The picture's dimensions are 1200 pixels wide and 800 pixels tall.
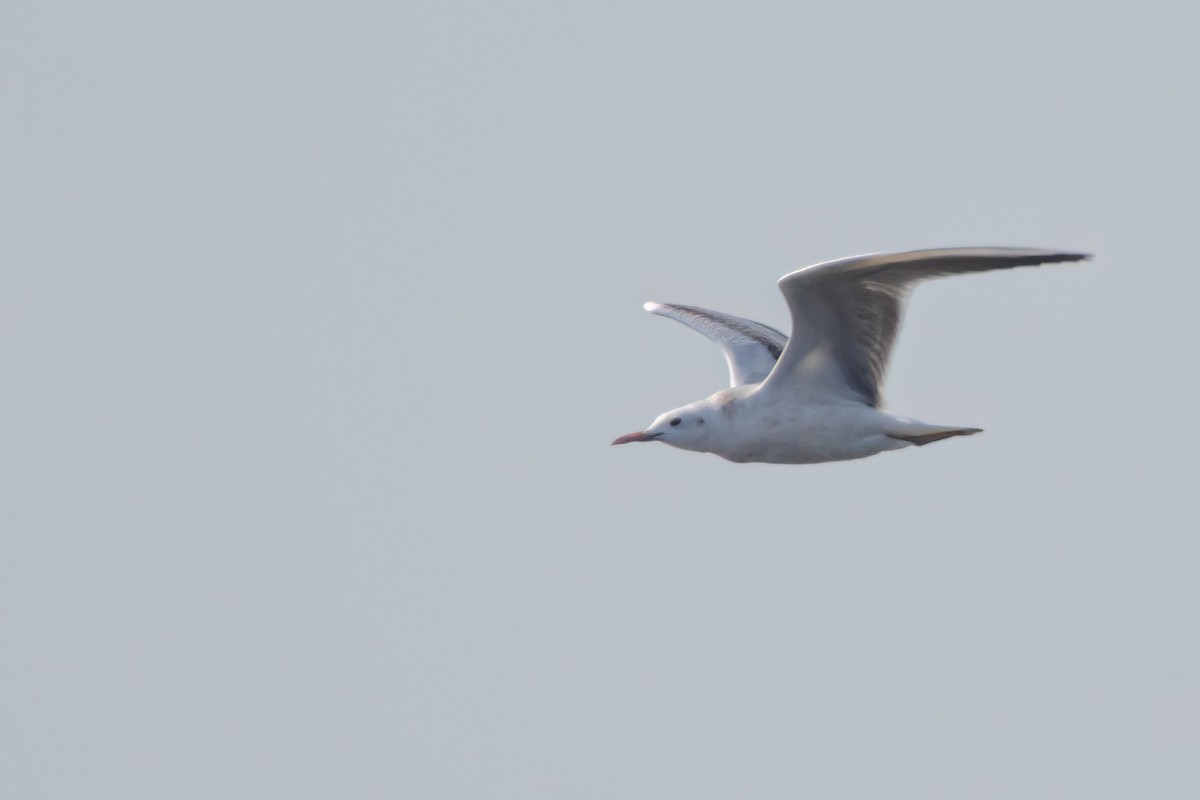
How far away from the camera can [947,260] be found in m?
12.0

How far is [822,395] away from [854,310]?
2.81ft

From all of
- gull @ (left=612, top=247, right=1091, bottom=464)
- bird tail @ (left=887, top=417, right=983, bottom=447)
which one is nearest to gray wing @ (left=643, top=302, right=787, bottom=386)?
gull @ (left=612, top=247, right=1091, bottom=464)

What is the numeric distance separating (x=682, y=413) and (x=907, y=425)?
172 cm

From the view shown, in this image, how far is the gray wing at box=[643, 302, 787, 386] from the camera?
52.9 feet

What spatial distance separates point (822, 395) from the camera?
13656mm

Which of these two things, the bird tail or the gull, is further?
the bird tail

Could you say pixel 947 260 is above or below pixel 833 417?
above

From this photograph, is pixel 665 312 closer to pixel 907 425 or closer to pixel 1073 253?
pixel 907 425

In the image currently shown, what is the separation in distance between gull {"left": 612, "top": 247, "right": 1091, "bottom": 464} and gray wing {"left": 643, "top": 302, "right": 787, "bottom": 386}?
175 centimetres

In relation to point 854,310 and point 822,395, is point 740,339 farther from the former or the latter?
point 854,310

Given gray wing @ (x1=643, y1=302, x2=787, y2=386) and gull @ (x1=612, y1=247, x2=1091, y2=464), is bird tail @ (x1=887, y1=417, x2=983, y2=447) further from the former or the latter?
gray wing @ (x1=643, y1=302, x2=787, y2=386)

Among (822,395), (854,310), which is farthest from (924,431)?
(854,310)

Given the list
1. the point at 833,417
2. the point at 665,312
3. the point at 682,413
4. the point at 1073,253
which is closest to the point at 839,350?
the point at 833,417

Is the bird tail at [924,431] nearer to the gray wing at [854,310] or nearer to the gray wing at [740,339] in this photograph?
the gray wing at [854,310]
